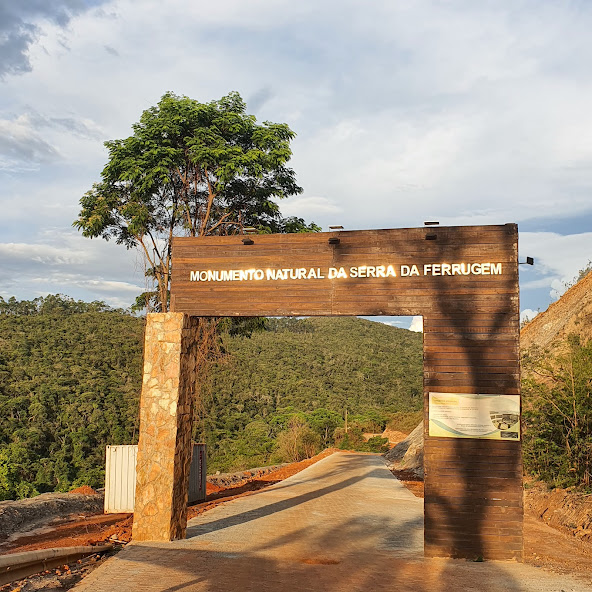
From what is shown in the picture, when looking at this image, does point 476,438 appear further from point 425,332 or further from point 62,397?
point 62,397

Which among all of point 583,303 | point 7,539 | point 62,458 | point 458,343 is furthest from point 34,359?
point 458,343

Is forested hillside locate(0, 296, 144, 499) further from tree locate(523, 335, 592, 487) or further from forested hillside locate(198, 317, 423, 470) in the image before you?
tree locate(523, 335, 592, 487)

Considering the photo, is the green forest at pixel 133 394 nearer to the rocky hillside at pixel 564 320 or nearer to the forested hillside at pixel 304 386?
the forested hillside at pixel 304 386

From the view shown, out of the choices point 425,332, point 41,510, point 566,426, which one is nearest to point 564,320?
point 566,426

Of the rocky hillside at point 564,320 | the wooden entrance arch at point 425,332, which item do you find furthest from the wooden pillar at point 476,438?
the rocky hillside at point 564,320

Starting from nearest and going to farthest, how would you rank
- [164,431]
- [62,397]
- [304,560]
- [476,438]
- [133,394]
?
[304,560] → [476,438] → [164,431] → [62,397] → [133,394]

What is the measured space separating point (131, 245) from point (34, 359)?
21.8 meters

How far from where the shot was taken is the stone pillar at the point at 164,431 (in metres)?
9.78

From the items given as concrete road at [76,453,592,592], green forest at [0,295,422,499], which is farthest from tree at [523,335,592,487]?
green forest at [0,295,422,499]

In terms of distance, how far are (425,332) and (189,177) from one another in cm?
1465

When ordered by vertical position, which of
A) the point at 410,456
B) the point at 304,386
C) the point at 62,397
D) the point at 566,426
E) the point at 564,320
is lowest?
the point at 410,456

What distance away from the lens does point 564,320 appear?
23.5 m

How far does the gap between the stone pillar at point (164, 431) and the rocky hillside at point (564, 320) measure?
13846mm

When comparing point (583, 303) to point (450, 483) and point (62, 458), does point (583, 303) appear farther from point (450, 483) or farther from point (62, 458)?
point (62, 458)
